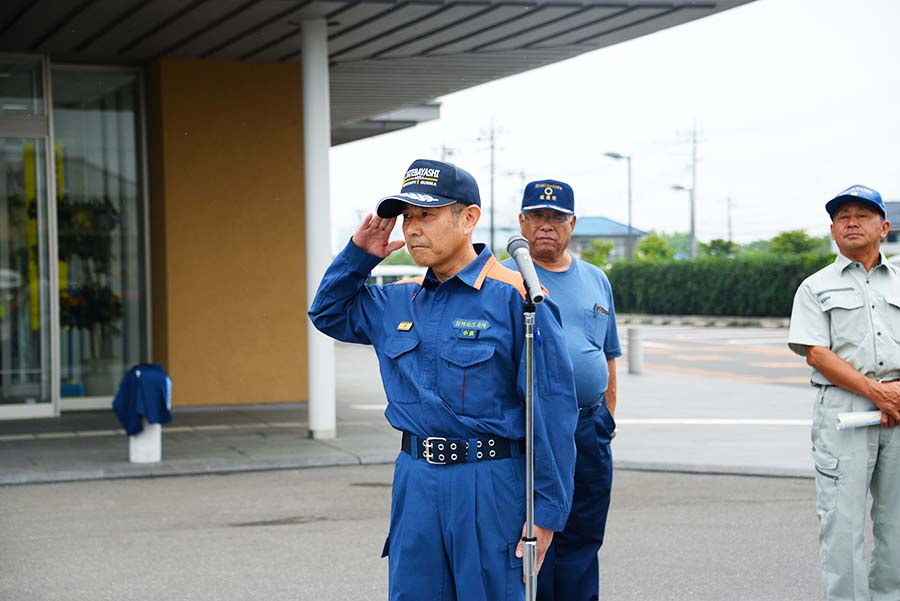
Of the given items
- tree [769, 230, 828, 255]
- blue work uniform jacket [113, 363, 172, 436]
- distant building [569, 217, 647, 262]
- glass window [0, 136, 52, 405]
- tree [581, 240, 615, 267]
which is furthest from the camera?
distant building [569, 217, 647, 262]

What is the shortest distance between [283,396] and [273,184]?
2665 millimetres

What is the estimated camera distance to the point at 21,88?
1427 cm

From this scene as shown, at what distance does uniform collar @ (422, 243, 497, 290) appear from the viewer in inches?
148

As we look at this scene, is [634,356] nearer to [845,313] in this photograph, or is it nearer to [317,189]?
[317,189]

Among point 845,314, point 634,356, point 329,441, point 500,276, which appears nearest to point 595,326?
point 845,314

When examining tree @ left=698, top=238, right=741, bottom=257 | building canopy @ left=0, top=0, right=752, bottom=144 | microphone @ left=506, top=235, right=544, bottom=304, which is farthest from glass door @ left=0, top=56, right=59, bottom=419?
tree @ left=698, top=238, right=741, bottom=257

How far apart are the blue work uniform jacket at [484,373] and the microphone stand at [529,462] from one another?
0.24 feet

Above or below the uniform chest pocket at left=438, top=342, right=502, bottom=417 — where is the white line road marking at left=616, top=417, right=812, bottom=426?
below

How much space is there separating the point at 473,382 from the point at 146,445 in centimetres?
756

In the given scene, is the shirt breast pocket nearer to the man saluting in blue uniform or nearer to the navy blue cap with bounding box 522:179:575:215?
the navy blue cap with bounding box 522:179:575:215

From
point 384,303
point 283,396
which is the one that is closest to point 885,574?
point 384,303

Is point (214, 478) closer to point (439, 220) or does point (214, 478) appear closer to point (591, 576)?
point (591, 576)

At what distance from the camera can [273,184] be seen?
1480cm

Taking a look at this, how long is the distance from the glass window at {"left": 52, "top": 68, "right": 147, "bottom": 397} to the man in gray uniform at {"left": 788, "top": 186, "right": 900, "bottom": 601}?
1136 centimetres
